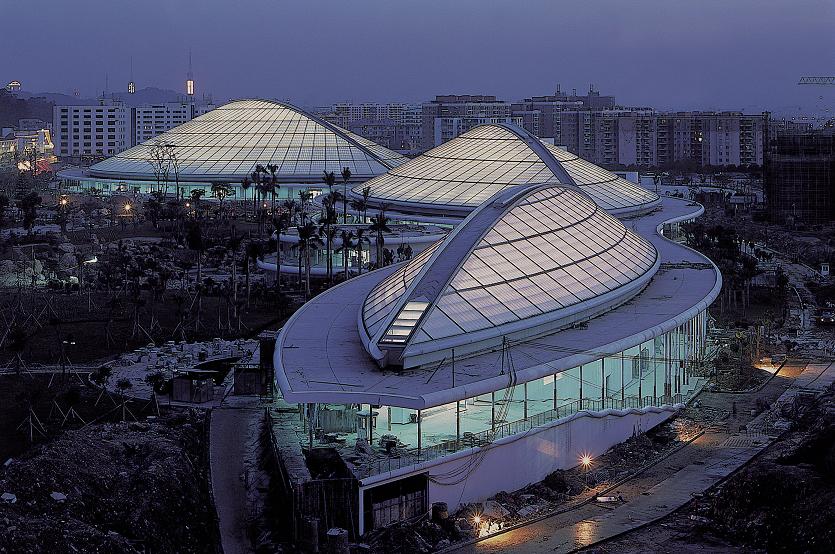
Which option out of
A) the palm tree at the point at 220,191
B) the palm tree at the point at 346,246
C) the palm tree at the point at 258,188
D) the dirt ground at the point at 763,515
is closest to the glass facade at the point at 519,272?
the dirt ground at the point at 763,515

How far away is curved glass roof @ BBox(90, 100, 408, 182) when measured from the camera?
93750 millimetres

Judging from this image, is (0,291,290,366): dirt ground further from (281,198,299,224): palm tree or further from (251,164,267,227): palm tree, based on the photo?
(251,164,267,227): palm tree

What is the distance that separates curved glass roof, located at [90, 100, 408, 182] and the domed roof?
48.4 m

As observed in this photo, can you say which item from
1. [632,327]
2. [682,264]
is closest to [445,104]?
[682,264]

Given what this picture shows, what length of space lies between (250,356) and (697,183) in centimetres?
9096

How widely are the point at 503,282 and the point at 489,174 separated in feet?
106

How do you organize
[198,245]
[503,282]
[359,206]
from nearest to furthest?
[503,282] → [198,245] → [359,206]

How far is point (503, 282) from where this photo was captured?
124 ft

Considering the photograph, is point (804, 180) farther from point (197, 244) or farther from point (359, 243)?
point (197, 244)

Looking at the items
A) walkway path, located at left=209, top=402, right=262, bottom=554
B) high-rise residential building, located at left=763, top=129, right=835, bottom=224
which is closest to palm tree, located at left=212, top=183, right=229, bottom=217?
high-rise residential building, located at left=763, top=129, right=835, bottom=224

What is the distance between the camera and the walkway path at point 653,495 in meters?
28.2

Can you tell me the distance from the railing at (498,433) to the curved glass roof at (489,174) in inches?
1206

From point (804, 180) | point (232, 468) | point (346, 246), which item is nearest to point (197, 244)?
point (346, 246)

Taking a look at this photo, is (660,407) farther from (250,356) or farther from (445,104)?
(445,104)
